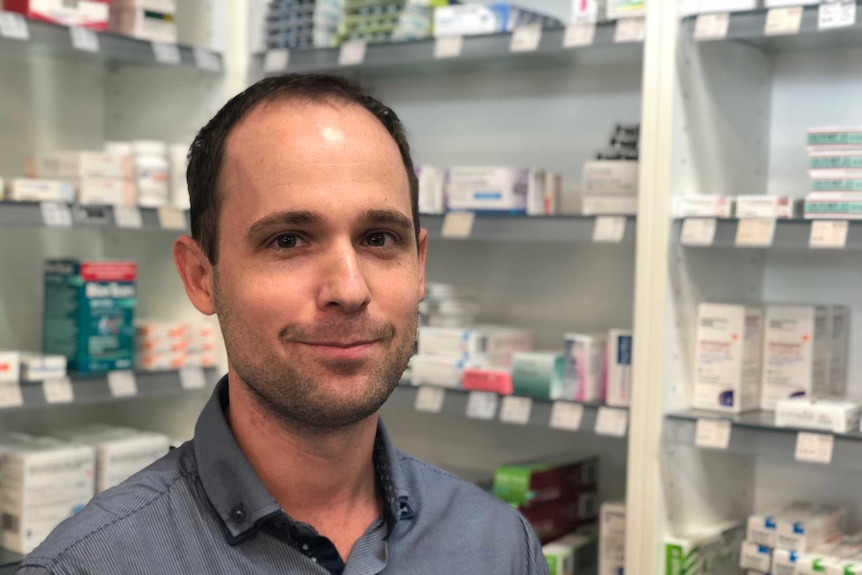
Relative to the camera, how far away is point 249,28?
12.4 ft

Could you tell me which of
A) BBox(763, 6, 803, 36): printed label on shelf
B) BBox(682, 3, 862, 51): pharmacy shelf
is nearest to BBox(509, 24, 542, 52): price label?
BBox(682, 3, 862, 51): pharmacy shelf

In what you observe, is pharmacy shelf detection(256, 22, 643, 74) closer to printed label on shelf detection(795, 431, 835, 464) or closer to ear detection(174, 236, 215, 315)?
printed label on shelf detection(795, 431, 835, 464)

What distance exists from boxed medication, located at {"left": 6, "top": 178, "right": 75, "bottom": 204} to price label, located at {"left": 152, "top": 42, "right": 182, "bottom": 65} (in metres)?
0.54

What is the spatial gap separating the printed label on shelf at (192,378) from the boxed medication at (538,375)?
109cm

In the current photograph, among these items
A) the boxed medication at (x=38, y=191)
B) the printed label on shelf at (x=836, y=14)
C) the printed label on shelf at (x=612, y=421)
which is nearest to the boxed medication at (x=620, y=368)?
the printed label on shelf at (x=612, y=421)

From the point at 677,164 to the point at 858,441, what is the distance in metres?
0.83

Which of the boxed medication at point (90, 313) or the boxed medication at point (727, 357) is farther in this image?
the boxed medication at point (90, 313)

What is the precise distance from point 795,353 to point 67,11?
2.34m

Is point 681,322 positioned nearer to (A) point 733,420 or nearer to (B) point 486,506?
(A) point 733,420

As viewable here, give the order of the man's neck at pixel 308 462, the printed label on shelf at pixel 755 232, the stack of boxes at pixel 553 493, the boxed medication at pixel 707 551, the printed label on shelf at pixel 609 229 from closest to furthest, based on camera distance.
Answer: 1. the man's neck at pixel 308 462
2. the printed label on shelf at pixel 755 232
3. the boxed medication at pixel 707 551
4. the printed label on shelf at pixel 609 229
5. the stack of boxes at pixel 553 493

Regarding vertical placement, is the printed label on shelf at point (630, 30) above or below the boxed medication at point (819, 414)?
above

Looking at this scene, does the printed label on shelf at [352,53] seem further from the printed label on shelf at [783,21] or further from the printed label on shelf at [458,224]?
the printed label on shelf at [783,21]

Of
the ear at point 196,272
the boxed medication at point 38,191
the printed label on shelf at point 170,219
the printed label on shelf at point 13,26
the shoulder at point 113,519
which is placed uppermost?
the printed label on shelf at point 13,26

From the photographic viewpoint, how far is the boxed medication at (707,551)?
9.34 ft
